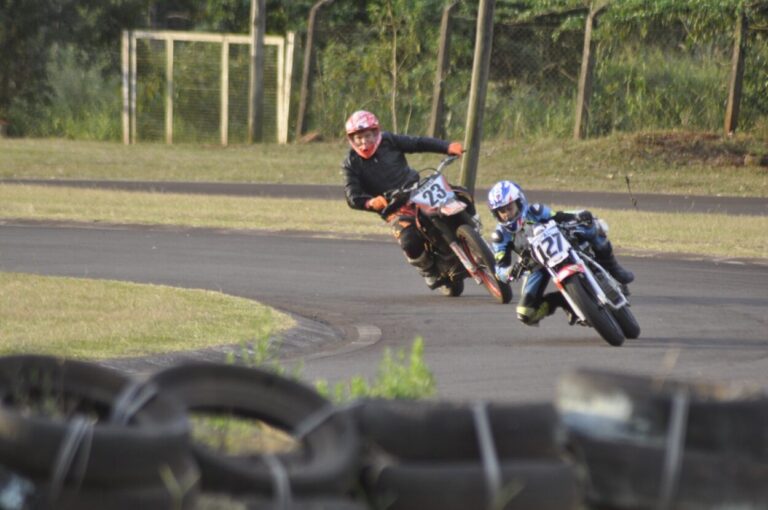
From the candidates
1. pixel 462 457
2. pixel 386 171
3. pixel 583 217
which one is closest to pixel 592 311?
pixel 583 217

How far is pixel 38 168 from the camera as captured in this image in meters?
34.2

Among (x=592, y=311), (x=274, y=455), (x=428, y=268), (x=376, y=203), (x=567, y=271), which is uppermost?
(x=274, y=455)

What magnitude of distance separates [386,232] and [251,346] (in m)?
10.4

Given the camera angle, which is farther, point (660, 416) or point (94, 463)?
point (660, 416)

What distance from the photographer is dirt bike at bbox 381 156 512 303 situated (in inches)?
604

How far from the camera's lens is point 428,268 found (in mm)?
16000

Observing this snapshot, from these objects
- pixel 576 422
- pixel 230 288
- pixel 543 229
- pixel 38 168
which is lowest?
pixel 38 168

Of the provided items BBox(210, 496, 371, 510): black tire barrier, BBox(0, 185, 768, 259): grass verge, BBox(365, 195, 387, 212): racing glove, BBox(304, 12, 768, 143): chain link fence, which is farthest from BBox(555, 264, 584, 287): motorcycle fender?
BBox(304, 12, 768, 143): chain link fence

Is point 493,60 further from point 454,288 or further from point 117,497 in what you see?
point 117,497

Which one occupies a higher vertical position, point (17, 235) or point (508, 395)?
point (508, 395)

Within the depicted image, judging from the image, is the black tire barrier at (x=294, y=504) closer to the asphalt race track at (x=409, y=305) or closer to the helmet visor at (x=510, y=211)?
the asphalt race track at (x=409, y=305)

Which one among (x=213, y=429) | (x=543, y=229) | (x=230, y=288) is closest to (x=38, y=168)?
(x=230, y=288)

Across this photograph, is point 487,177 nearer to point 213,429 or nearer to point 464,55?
point 464,55

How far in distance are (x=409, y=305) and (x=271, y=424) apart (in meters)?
9.84
